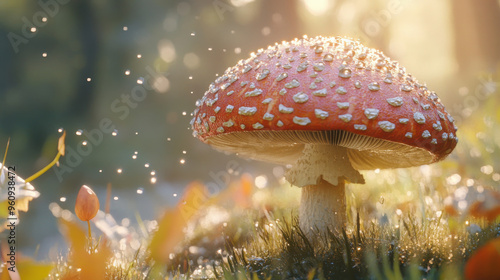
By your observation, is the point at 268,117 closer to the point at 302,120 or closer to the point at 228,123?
the point at 302,120

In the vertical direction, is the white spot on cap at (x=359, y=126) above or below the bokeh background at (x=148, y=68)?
below

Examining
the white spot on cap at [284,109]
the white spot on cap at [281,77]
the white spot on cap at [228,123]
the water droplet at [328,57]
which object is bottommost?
the white spot on cap at [284,109]

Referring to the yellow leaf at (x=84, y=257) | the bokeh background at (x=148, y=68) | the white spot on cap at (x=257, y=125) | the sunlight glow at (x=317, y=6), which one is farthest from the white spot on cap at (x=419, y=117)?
the sunlight glow at (x=317, y=6)

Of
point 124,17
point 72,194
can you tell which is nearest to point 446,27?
point 124,17

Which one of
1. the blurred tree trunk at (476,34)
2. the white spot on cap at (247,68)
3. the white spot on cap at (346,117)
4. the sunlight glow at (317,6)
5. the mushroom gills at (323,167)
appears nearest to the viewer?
the white spot on cap at (346,117)

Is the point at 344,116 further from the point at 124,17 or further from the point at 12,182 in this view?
the point at 124,17

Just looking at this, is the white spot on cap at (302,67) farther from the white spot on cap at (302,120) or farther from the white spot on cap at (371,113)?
the white spot on cap at (371,113)

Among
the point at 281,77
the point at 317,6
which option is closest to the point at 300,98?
the point at 281,77
